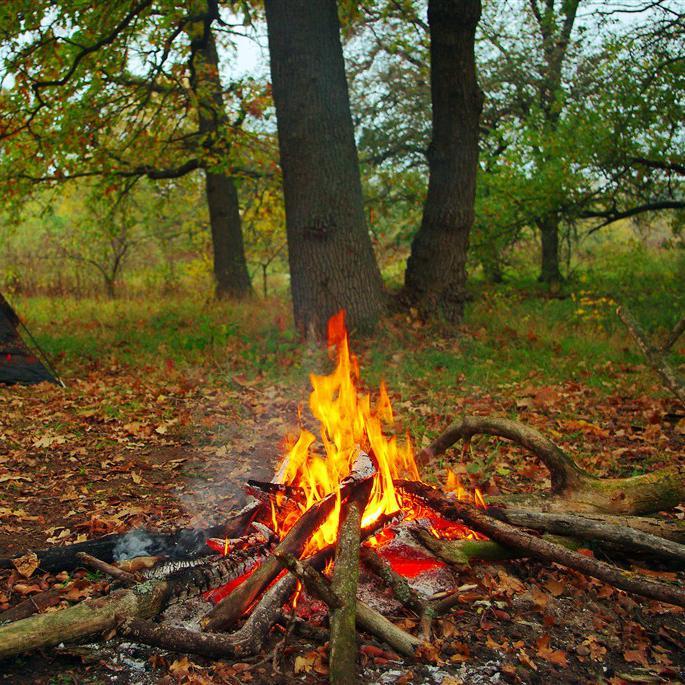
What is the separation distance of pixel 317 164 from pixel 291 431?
426cm

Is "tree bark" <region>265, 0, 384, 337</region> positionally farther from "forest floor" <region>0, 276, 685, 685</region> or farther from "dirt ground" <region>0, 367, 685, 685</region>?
"dirt ground" <region>0, 367, 685, 685</region>

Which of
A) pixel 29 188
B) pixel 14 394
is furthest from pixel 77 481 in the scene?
pixel 29 188

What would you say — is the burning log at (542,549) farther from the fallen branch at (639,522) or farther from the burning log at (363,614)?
the burning log at (363,614)

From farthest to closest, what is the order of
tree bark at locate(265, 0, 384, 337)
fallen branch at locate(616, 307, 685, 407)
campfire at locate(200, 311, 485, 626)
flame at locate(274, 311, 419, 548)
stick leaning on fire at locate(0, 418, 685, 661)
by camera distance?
tree bark at locate(265, 0, 384, 337) → fallen branch at locate(616, 307, 685, 407) → flame at locate(274, 311, 419, 548) → campfire at locate(200, 311, 485, 626) → stick leaning on fire at locate(0, 418, 685, 661)

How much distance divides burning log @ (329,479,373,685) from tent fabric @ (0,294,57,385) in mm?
6099

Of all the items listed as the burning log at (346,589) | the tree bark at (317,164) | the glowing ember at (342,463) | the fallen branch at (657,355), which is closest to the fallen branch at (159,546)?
the glowing ember at (342,463)

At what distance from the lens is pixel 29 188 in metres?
12.6

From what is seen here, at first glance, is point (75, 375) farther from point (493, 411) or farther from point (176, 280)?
point (176, 280)

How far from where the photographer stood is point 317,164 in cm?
974

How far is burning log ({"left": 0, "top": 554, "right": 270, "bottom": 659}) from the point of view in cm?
297

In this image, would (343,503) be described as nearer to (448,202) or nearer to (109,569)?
(109,569)

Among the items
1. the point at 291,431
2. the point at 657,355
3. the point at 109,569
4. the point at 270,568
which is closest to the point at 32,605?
the point at 109,569

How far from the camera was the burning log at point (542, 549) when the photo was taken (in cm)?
343

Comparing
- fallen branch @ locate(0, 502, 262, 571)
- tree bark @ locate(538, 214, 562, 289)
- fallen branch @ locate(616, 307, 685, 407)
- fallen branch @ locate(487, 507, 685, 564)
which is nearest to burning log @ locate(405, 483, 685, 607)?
fallen branch @ locate(487, 507, 685, 564)
